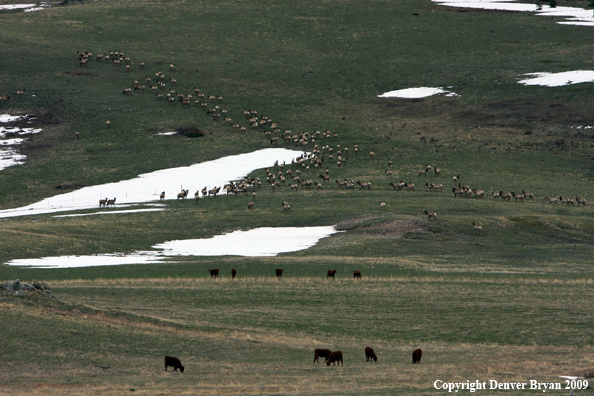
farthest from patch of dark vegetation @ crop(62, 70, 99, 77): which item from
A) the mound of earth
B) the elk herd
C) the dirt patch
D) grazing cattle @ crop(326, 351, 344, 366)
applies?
grazing cattle @ crop(326, 351, 344, 366)

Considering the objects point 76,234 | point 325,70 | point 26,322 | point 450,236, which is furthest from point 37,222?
point 325,70

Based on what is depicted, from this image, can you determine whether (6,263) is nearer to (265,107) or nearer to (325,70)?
(265,107)

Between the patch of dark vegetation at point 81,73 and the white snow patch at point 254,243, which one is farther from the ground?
the patch of dark vegetation at point 81,73

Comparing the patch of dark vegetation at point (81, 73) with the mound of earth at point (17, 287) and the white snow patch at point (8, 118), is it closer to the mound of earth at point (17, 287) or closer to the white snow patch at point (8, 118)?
the white snow patch at point (8, 118)

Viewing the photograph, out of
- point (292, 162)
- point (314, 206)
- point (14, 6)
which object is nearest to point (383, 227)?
point (314, 206)

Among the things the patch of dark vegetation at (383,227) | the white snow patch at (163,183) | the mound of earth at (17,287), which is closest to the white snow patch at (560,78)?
the white snow patch at (163,183)

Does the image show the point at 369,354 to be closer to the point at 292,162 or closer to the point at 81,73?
the point at 292,162

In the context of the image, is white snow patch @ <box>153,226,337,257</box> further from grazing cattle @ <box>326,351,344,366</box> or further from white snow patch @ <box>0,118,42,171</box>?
white snow patch @ <box>0,118,42,171</box>
